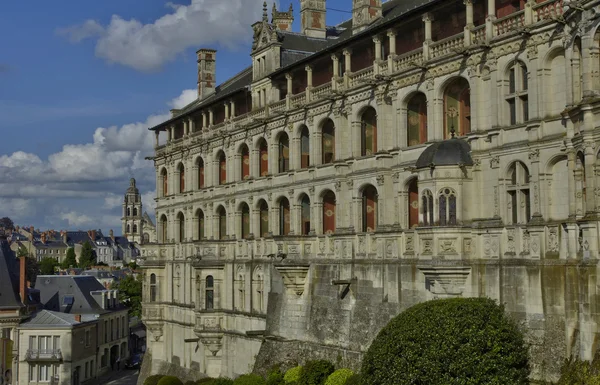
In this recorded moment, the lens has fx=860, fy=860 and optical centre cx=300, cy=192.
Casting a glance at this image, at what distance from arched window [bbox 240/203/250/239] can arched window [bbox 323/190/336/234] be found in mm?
10737

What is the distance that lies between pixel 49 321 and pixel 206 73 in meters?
28.7

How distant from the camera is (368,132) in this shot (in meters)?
45.0

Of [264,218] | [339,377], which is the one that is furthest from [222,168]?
[339,377]

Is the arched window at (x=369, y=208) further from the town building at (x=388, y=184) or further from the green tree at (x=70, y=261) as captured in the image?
the green tree at (x=70, y=261)

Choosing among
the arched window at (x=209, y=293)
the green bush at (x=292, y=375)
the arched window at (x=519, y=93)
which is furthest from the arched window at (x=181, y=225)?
the arched window at (x=519, y=93)

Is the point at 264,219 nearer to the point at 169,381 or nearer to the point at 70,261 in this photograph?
the point at 169,381

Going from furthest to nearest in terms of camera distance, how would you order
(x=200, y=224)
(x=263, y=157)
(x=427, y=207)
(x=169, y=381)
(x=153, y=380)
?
A: 1. (x=200, y=224)
2. (x=153, y=380)
3. (x=169, y=381)
4. (x=263, y=157)
5. (x=427, y=207)

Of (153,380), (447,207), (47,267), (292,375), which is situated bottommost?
(153,380)

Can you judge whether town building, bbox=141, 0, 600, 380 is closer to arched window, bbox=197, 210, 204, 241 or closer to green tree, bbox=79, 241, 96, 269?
arched window, bbox=197, 210, 204, 241

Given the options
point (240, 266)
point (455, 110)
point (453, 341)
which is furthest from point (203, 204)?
point (453, 341)

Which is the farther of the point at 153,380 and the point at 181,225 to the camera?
the point at 181,225

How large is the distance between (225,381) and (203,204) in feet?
54.5

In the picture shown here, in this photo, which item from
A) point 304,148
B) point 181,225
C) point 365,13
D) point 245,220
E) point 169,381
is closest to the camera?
point 365,13

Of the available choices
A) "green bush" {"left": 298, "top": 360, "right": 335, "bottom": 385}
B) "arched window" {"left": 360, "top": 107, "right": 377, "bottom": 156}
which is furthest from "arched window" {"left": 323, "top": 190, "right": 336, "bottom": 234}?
"green bush" {"left": 298, "top": 360, "right": 335, "bottom": 385}
